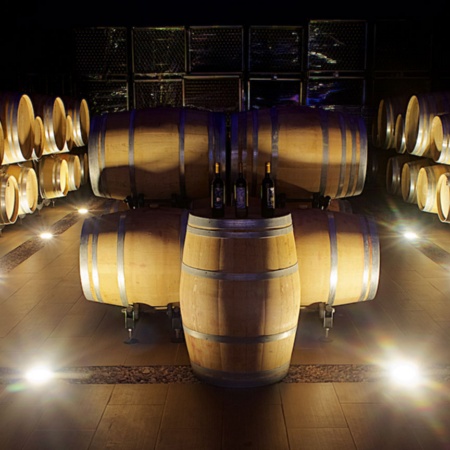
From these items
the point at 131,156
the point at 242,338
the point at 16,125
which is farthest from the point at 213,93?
the point at 242,338

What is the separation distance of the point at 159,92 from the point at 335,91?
2.88m

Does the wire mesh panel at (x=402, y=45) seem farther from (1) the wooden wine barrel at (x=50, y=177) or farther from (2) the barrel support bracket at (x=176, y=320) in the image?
(2) the barrel support bracket at (x=176, y=320)

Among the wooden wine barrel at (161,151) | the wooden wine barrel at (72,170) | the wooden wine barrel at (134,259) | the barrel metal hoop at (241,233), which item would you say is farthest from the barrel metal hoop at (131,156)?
the wooden wine barrel at (72,170)

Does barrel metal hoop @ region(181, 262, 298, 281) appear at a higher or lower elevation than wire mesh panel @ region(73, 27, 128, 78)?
lower

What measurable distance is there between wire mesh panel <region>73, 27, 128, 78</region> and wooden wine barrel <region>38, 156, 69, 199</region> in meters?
2.47

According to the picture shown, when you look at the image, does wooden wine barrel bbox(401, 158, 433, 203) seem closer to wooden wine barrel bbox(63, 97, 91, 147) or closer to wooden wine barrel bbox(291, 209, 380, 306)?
wooden wine barrel bbox(291, 209, 380, 306)

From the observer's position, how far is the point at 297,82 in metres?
9.43

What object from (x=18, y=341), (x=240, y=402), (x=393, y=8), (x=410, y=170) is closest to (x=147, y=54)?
(x=393, y=8)

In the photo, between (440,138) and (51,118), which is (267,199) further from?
(51,118)

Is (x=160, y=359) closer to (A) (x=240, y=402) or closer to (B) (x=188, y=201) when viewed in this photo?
(A) (x=240, y=402)

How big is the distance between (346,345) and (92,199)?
6.70 meters

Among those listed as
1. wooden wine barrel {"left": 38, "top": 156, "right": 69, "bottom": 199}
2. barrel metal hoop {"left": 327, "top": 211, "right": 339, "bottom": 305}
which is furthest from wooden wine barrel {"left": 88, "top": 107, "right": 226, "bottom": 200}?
wooden wine barrel {"left": 38, "top": 156, "right": 69, "bottom": 199}

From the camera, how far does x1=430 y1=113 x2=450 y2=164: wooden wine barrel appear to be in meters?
5.93

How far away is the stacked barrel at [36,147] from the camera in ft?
18.9
